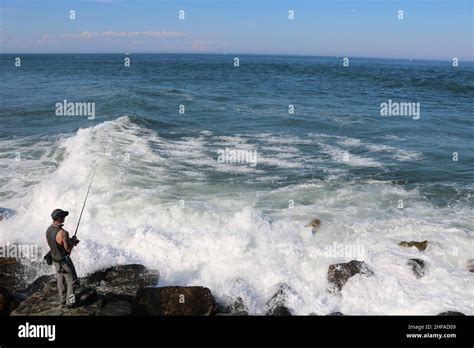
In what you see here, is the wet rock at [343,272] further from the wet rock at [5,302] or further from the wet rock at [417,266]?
the wet rock at [5,302]

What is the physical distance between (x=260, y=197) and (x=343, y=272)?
237 inches

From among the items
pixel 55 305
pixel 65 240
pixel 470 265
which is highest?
pixel 65 240

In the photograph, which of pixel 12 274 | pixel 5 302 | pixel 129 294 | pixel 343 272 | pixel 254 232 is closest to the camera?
pixel 5 302

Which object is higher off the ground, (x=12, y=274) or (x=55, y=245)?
(x=55, y=245)

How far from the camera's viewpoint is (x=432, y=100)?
140 feet

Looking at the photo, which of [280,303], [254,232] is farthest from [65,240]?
[254,232]

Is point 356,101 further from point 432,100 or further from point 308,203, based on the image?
point 308,203

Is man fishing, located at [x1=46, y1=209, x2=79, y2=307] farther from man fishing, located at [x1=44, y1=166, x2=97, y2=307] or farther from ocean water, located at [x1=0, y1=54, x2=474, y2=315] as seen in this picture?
ocean water, located at [x1=0, y1=54, x2=474, y2=315]

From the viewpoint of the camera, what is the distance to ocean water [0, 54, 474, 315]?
37.1 ft

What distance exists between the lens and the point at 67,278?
28.0 ft

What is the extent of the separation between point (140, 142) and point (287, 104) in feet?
57.8

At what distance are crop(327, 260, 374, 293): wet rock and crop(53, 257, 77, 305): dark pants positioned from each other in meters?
5.63

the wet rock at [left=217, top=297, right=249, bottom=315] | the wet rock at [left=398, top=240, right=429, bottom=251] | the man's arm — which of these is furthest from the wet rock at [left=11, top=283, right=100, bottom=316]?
the wet rock at [left=398, top=240, right=429, bottom=251]

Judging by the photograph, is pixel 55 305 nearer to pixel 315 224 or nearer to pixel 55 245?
pixel 55 245
